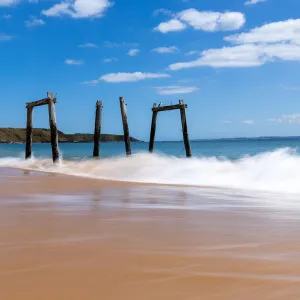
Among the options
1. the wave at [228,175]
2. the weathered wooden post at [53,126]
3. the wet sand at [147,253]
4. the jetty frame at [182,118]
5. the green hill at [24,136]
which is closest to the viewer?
the wet sand at [147,253]

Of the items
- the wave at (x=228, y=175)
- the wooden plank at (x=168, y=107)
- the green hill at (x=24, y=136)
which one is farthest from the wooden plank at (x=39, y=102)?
the green hill at (x=24, y=136)

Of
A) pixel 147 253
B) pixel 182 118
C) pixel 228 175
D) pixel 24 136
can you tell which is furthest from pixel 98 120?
pixel 24 136

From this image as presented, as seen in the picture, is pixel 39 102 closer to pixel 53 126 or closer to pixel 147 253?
pixel 53 126

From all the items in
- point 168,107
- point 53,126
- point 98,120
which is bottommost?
point 53,126

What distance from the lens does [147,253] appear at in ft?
9.96

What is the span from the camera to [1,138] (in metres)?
138

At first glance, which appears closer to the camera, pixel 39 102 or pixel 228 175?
pixel 228 175

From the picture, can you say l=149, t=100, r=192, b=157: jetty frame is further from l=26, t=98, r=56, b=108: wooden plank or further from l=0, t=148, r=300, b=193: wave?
l=26, t=98, r=56, b=108: wooden plank

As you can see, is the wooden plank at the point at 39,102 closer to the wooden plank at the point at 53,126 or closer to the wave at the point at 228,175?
the wooden plank at the point at 53,126

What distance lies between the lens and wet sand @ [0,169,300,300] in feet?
7.37

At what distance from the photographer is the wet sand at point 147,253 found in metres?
2.25

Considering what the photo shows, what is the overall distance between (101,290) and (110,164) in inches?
610

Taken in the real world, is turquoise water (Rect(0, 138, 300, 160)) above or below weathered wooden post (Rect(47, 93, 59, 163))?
below

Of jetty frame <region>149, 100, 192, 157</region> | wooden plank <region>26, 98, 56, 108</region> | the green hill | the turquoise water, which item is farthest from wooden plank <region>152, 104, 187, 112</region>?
the green hill
